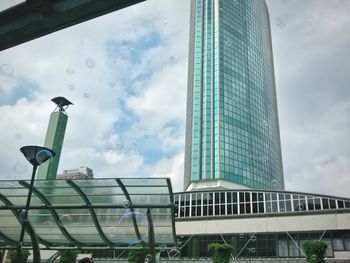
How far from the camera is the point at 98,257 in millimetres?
51875

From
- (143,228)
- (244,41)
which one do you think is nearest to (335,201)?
(143,228)

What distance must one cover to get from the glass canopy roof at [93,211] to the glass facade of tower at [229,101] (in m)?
72.9

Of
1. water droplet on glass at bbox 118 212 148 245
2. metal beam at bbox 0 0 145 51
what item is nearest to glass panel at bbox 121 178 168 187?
water droplet on glass at bbox 118 212 148 245

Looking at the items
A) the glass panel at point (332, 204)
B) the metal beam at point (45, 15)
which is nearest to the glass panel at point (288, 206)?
the glass panel at point (332, 204)

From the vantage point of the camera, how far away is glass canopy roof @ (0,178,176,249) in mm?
12039

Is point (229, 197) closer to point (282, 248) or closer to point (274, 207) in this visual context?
point (274, 207)

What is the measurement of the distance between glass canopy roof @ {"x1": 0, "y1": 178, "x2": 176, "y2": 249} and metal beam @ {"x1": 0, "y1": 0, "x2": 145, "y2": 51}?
5.21 meters

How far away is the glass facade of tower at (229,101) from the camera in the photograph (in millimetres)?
89062

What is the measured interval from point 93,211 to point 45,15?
7.13m

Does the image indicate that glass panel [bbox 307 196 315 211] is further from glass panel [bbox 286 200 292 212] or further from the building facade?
glass panel [bbox 286 200 292 212]

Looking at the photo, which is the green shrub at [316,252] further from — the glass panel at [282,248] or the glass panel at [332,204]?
the glass panel at [332,204]

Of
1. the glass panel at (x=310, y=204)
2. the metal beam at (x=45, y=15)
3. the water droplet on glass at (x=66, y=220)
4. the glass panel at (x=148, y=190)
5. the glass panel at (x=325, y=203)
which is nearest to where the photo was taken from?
the metal beam at (x=45, y=15)

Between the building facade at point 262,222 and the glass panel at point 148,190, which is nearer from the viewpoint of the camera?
the glass panel at point 148,190

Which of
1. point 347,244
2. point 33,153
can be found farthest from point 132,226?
point 347,244
